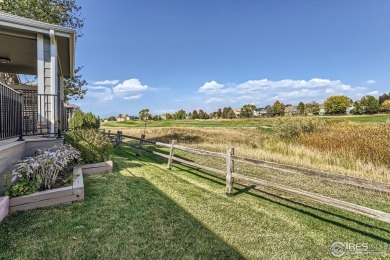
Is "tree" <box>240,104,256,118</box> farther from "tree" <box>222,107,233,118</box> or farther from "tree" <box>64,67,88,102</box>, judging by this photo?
"tree" <box>64,67,88,102</box>

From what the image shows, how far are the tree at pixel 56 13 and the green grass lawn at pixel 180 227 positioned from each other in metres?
12.0

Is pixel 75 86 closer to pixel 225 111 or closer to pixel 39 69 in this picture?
pixel 39 69

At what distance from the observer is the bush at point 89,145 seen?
5.82 m

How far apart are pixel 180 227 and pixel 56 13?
15004 mm

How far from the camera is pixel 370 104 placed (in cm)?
6119

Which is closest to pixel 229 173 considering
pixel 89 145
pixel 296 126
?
→ pixel 89 145

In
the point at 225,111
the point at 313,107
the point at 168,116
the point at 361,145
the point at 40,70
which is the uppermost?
the point at 313,107

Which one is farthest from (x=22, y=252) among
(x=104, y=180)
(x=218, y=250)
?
(x=104, y=180)

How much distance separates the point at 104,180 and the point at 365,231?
5413 mm

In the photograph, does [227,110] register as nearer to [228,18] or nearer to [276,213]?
[228,18]

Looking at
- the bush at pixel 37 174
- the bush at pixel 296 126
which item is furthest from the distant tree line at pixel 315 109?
the bush at pixel 37 174

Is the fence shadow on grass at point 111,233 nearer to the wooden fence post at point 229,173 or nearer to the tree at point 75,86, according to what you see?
the wooden fence post at point 229,173

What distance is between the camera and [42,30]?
5.74 meters

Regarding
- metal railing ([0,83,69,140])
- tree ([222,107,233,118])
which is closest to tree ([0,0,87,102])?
metal railing ([0,83,69,140])
